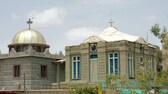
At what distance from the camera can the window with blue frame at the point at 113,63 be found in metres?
39.3

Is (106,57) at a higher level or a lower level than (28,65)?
higher

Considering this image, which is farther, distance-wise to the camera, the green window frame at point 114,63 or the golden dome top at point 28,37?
the golden dome top at point 28,37

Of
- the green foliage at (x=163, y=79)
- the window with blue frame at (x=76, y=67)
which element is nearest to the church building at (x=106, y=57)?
the window with blue frame at (x=76, y=67)

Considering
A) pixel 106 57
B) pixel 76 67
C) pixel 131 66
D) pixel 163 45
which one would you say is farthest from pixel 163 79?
pixel 76 67

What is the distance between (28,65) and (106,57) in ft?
33.1

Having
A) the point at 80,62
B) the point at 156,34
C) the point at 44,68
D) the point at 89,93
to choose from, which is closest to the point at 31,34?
the point at 44,68

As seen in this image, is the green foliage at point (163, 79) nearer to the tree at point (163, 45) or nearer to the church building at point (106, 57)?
the tree at point (163, 45)

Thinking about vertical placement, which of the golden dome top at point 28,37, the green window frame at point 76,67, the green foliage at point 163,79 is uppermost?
the golden dome top at point 28,37

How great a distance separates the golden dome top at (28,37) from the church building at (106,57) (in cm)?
810

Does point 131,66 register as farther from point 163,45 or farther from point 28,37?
point 163,45

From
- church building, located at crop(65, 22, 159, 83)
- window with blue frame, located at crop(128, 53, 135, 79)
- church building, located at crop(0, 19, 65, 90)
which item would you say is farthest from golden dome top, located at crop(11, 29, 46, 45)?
Answer: window with blue frame, located at crop(128, 53, 135, 79)

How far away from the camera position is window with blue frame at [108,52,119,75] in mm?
39344

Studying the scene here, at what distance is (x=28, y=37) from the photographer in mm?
49531

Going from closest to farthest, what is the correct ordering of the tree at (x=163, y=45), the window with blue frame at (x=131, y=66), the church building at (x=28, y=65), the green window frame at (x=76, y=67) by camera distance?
1. the tree at (x=163, y=45)
2. the window with blue frame at (x=131, y=66)
3. the green window frame at (x=76, y=67)
4. the church building at (x=28, y=65)
